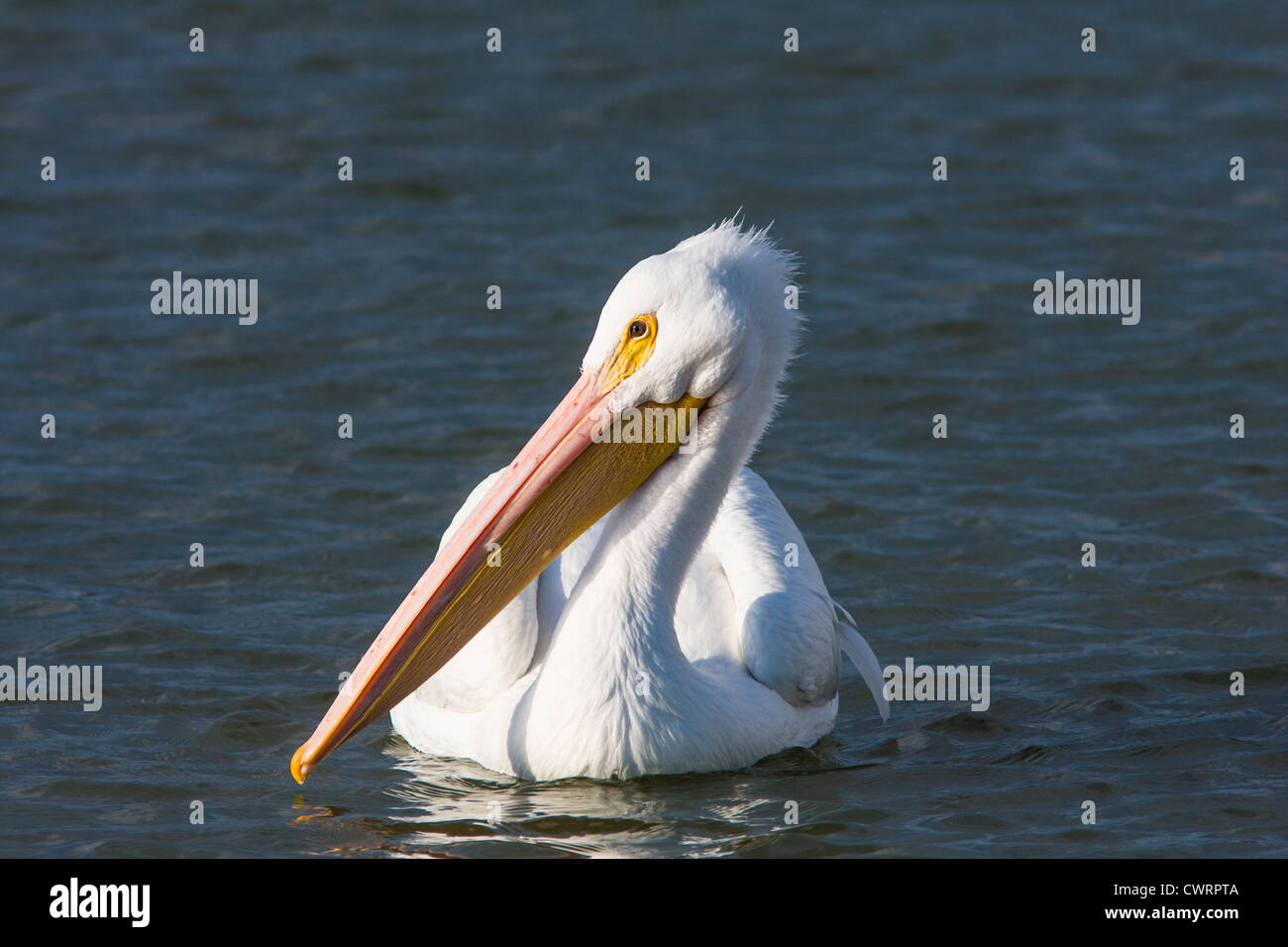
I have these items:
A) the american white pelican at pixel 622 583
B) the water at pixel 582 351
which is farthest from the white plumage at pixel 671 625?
the water at pixel 582 351

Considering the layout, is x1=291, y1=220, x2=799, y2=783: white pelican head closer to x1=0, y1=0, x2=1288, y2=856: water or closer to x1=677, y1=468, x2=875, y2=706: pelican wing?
x1=0, y1=0, x2=1288, y2=856: water

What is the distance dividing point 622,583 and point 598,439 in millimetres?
454

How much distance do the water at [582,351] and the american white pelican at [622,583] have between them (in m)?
0.18

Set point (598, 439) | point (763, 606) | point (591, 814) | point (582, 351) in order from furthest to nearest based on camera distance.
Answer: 1. point (582, 351)
2. point (763, 606)
3. point (598, 439)
4. point (591, 814)

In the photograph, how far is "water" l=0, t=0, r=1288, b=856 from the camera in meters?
6.00

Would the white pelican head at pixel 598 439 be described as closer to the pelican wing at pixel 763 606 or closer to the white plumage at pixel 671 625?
the white plumage at pixel 671 625

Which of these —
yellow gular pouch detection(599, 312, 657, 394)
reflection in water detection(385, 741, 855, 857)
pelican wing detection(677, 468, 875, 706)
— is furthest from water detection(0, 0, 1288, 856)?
yellow gular pouch detection(599, 312, 657, 394)

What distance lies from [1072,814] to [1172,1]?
10247 mm

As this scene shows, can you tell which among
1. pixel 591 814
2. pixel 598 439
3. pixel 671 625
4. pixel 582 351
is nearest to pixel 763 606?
pixel 671 625

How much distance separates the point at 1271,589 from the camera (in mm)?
7555

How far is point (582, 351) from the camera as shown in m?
10.1

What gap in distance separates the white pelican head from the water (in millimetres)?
496

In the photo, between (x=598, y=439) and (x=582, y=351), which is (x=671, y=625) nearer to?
(x=598, y=439)

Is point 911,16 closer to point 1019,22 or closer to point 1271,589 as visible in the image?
point 1019,22
